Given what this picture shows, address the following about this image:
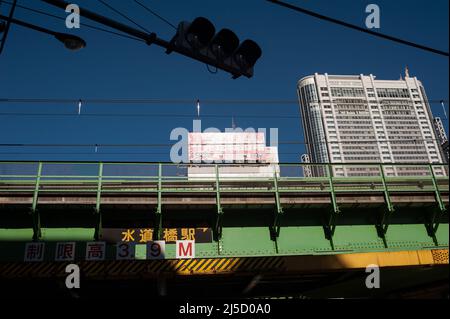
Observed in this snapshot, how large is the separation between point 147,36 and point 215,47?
150 centimetres

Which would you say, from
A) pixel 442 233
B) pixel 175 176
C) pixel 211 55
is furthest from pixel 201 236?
pixel 442 233

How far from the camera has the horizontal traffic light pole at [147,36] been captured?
23.6 ft

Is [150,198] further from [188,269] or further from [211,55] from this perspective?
[211,55]

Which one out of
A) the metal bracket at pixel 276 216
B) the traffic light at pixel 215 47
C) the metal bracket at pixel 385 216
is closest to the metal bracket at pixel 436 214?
the metal bracket at pixel 385 216

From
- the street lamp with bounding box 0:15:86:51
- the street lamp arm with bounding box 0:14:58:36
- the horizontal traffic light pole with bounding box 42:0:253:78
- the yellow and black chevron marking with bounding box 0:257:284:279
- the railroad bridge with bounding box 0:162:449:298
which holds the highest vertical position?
the street lamp with bounding box 0:15:86:51

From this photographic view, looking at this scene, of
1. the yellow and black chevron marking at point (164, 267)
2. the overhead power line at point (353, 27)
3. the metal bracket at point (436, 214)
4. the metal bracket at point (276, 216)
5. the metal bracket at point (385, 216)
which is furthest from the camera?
the metal bracket at point (436, 214)

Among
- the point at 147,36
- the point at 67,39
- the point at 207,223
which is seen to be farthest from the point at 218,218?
the point at 67,39

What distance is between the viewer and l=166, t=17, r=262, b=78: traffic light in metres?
8.06

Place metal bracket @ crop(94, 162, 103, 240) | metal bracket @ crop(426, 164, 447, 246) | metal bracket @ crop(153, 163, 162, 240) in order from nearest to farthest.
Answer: metal bracket @ crop(94, 162, 103, 240), metal bracket @ crop(153, 163, 162, 240), metal bracket @ crop(426, 164, 447, 246)

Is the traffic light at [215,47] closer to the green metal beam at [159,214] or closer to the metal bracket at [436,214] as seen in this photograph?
the green metal beam at [159,214]

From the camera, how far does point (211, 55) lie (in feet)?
27.2

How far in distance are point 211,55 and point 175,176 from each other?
22.4 feet

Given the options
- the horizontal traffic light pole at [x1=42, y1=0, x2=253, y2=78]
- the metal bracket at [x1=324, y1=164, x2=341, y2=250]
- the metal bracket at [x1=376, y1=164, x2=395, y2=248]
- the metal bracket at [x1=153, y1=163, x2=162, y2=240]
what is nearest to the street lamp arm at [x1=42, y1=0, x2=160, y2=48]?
the horizontal traffic light pole at [x1=42, y1=0, x2=253, y2=78]

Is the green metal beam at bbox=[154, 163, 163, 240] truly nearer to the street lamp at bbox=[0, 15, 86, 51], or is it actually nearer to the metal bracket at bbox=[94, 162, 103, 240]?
the metal bracket at bbox=[94, 162, 103, 240]
